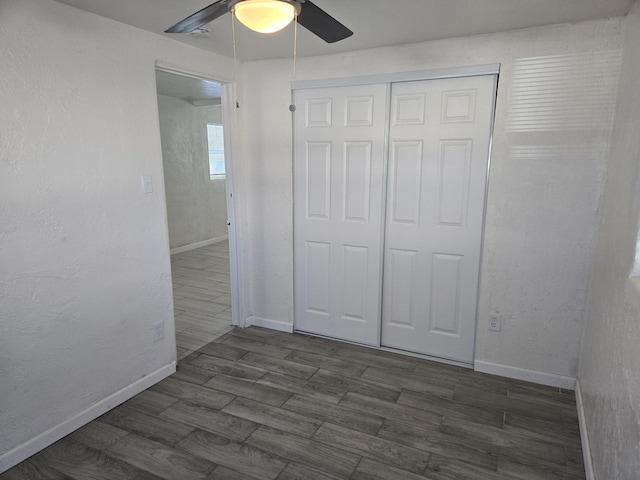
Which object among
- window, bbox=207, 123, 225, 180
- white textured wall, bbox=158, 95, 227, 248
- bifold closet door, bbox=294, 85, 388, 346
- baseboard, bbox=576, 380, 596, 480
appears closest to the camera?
baseboard, bbox=576, 380, 596, 480

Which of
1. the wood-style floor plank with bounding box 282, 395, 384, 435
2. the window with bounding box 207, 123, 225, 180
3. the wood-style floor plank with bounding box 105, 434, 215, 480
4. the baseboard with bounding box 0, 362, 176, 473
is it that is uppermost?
the window with bounding box 207, 123, 225, 180

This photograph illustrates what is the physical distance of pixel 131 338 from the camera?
254cm

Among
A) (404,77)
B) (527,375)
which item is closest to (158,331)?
(404,77)

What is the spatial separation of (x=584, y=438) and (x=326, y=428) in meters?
1.32

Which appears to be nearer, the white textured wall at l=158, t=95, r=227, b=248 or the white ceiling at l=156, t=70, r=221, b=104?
the white ceiling at l=156, t=70, r=221, b=104

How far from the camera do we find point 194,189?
661 centimetres

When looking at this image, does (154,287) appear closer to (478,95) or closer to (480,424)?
(480,424)

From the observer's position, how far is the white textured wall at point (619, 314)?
53.6 inches

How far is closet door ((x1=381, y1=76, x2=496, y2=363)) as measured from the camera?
268 cm

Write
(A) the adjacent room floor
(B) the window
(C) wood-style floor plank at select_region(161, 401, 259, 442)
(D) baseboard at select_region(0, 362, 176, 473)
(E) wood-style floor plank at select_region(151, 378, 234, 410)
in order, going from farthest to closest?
(B) the window
(A) the adjacent room floor
(E) wood-style floor plank at select_region(151, 378, 234, 410)
(C) wood-style floor plank at select_region(161, 401, 259, 442)
(D) baseboard at select_region(0, 362, 176, 473)

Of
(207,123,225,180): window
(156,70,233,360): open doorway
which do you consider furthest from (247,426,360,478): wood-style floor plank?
(207,123,225,180): window

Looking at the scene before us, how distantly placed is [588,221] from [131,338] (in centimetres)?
283

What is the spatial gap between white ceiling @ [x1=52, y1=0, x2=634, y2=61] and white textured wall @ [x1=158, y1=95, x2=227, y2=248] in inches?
146

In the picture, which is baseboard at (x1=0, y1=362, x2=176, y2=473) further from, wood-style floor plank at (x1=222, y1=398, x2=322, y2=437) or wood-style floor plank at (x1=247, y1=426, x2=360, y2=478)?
wood-style floor plank at (x1=247, y1=426, x2=360, y2=478)
